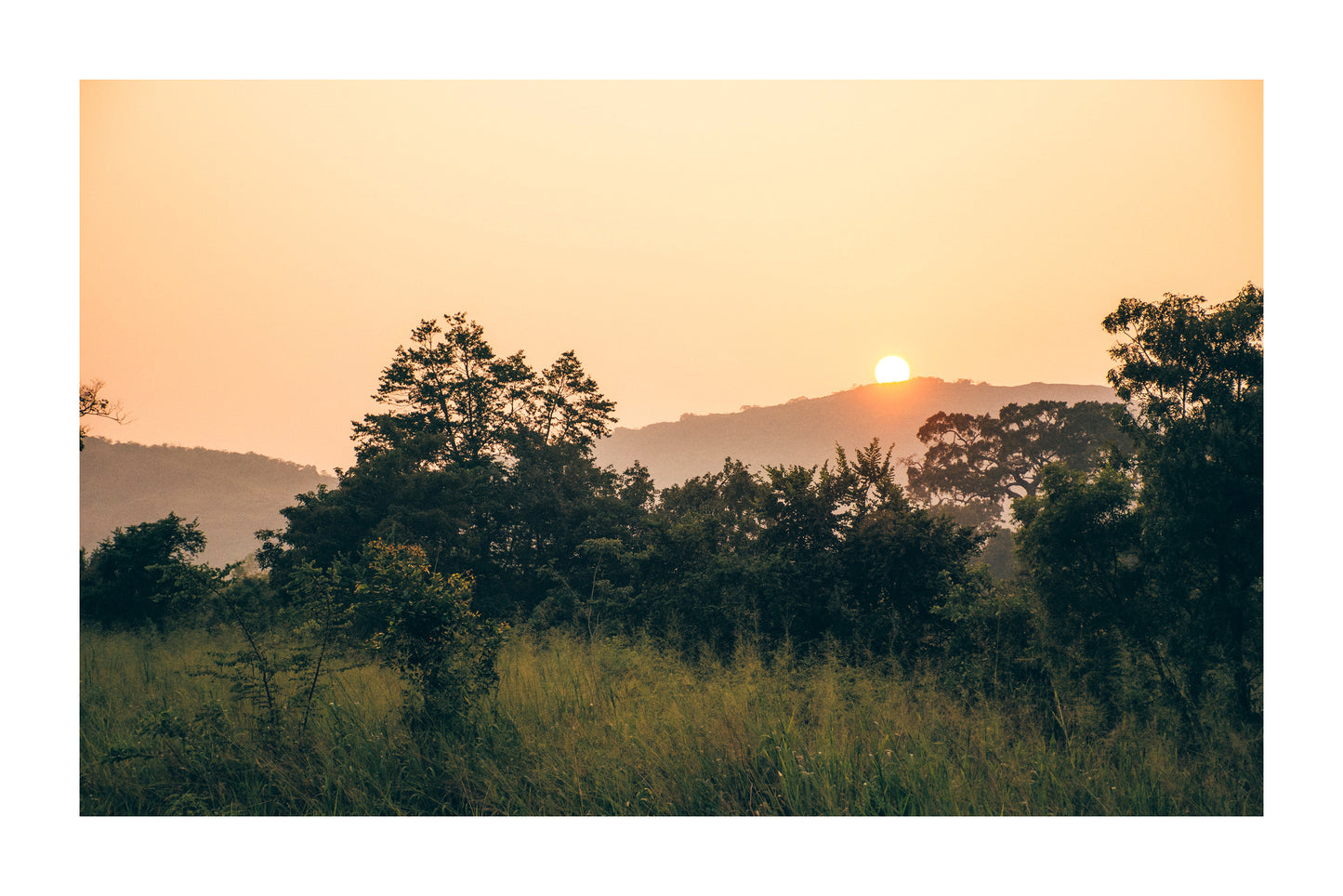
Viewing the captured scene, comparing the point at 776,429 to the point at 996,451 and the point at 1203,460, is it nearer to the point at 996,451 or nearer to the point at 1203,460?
the point at 1203,460

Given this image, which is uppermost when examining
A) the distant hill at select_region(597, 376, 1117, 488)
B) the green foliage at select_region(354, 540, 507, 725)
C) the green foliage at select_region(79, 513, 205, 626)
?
the distant hill at select_region(597, 376, 1117, 488)

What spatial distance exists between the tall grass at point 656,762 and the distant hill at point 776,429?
8.97 meters

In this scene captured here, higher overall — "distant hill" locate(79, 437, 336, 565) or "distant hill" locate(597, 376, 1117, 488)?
"distant hill" locate(597, 376, 1117, 488)

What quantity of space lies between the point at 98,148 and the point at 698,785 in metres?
6.33

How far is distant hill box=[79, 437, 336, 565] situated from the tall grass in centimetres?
155

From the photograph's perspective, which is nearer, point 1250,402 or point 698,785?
point 698,785

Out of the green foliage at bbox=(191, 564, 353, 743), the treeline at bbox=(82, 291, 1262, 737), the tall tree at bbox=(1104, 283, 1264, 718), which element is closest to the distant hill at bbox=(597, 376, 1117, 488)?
the treeline at bbox=(82, 291, 1262, 737)

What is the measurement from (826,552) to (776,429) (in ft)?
34.2

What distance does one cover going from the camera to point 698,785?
12.3 ft

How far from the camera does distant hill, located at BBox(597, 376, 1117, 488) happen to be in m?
14.2

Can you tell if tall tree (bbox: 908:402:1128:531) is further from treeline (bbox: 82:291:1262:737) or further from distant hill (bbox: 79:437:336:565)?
distant hill (bbox: 79:437:336:565)
